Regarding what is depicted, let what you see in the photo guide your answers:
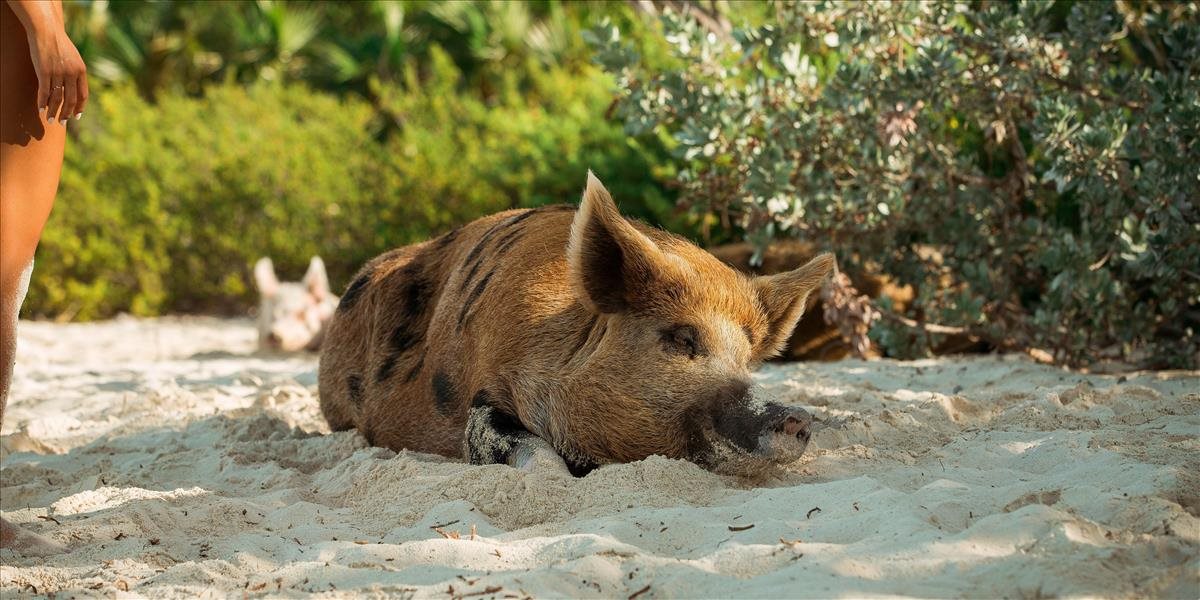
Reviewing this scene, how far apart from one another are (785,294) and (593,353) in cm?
82

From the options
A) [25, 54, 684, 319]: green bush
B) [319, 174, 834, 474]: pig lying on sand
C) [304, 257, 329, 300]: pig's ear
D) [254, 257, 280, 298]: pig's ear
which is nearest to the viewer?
[319, 174, 834, 474]: pig lying on sand

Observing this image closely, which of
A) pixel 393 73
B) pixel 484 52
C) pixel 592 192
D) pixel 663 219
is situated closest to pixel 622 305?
pixel 592 192

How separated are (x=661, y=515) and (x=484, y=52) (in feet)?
63.7

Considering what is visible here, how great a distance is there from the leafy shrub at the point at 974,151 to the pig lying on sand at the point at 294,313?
424 centimetres

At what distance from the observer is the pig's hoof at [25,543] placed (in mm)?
3374

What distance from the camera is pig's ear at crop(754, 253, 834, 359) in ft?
15.0

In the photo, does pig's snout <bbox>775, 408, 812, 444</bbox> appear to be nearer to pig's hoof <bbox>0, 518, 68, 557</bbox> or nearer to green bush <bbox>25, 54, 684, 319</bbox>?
pig's hoof <bbox>0, 518, 68, 557</bbox>

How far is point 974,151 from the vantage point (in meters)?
7.79

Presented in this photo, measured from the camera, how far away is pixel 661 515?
3.43 m

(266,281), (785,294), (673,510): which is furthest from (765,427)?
(266,281)

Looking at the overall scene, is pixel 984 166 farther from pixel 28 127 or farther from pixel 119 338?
pixel 119 338

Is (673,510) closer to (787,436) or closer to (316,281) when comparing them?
(787,436)

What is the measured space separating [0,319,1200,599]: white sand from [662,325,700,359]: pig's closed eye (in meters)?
0.42

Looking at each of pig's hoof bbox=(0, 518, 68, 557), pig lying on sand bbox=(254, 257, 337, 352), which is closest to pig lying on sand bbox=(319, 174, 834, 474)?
pig's hoof bbox=(0, 518, 68, 557)
